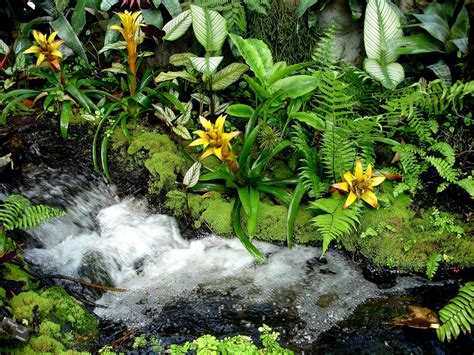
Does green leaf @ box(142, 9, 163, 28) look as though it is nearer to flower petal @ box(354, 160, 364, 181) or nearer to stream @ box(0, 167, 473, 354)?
stream @ box(0, 167, 473, 354)

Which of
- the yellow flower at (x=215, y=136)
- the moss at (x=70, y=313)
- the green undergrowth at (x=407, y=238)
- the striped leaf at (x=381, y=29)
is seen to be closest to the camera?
the moss at (x=70, y=313)

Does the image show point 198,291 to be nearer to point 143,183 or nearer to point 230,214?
point 230,214

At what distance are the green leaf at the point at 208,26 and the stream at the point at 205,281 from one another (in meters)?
1.40

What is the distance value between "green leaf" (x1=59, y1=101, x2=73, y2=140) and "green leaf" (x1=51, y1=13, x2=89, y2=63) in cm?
56

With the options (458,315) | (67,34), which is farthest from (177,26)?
(458,315)

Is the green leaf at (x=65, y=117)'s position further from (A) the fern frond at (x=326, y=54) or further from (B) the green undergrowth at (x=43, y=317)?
(A) the fern frond at (x=326, y=54)

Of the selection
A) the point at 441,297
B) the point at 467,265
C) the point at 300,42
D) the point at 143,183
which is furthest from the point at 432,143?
the point at 143,183

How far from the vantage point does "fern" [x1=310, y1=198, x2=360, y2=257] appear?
105 inches

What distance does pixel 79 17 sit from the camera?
382cm

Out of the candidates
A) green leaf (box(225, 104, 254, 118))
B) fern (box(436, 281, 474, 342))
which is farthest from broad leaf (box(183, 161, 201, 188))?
fern (box(436, 281, 474, 342))

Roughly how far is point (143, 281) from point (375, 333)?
150 cm

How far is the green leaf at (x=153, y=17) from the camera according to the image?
3652mm

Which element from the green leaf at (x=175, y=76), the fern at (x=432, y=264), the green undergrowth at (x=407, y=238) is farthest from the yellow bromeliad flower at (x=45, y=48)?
the fern at (x=432, y=264)

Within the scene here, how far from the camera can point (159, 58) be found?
3.95 metres
